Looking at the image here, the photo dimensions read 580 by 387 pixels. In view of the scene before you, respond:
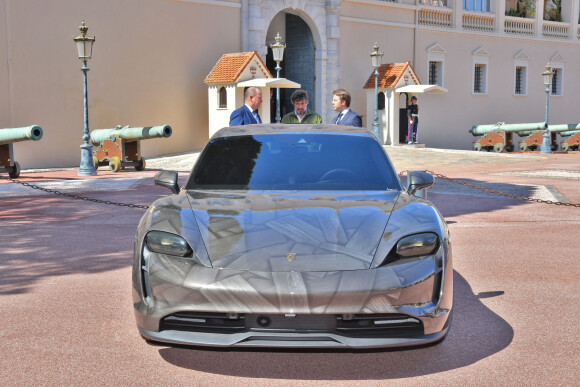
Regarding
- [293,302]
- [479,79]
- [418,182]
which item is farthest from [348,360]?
[479,79]

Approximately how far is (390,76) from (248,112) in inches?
954

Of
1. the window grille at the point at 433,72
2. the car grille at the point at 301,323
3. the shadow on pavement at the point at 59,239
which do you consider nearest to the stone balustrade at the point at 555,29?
the window grille at the point at 433,72

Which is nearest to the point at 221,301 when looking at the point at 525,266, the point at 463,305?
the point at 463,305

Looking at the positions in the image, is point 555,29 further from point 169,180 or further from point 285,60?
point 169,180

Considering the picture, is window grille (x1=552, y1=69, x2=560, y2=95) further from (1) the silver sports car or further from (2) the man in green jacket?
(1) the silver sports car

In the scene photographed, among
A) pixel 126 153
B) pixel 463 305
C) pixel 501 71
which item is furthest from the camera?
pixel 501 71

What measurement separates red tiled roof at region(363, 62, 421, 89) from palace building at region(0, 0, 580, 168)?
107mm

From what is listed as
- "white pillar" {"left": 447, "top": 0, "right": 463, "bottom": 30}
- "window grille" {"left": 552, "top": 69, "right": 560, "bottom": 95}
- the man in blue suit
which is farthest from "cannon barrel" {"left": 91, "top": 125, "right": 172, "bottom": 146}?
"window grille" {"left": 552, "top": 69, "right": 560, "bottom": 95}

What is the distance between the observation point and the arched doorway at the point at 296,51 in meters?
33.6

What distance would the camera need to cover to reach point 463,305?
235 inches

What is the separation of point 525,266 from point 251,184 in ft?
11.7

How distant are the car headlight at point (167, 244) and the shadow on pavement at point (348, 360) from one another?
542 mm

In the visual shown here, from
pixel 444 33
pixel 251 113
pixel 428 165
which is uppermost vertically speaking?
pixel 444 33

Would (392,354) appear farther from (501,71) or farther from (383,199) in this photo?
(501,71)
